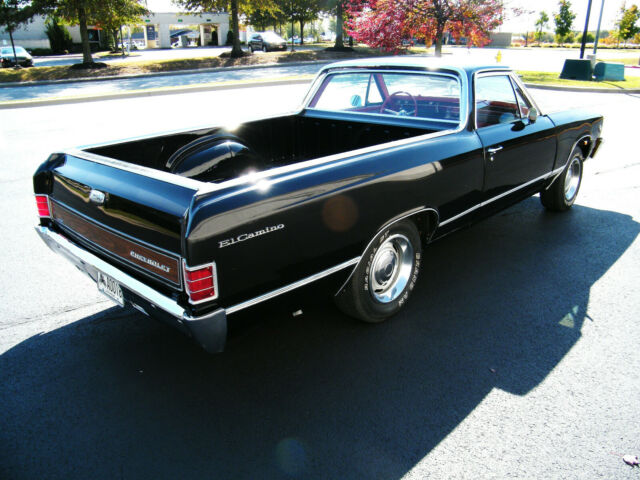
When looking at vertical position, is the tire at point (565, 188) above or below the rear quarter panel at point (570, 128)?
below

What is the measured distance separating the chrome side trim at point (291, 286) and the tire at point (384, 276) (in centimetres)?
17

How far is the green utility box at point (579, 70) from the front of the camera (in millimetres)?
19703

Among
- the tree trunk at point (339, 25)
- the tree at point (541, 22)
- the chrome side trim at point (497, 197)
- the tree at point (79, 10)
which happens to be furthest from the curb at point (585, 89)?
the tree at point (541, 22)

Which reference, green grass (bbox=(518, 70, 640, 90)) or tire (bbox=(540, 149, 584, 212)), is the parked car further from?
green grass (bbox=(518, 70, 640, 90))

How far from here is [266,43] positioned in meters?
40.3

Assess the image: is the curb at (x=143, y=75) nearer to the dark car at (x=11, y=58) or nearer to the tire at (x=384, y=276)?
the dark car at (x=11, y=58)

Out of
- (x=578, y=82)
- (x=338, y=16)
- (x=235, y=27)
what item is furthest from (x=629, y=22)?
(x=235, y=27)

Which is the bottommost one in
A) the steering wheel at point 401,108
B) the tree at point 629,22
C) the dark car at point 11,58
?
the steering wheel at point 401,108

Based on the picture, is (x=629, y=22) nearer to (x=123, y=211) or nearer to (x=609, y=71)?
(x=609, y=71)

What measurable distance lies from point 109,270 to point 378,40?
19790 millimetres

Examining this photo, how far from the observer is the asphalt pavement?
235cm

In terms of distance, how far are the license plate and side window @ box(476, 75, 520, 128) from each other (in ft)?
9.46

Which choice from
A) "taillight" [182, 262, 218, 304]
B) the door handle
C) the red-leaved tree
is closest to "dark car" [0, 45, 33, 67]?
the red-leaved tree

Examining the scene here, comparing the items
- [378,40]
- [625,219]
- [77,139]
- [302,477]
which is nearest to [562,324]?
[302,477]
